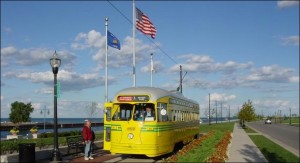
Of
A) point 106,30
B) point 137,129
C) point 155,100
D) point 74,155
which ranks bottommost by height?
point 74,155

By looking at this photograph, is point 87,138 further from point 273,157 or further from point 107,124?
point 273,157

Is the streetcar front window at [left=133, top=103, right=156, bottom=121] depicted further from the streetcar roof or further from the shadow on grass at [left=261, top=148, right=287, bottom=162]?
the shadow on grass at [left=261, top=148, right=287, bottom=162]

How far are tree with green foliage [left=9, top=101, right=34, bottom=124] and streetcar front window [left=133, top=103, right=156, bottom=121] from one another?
9977 centimetres

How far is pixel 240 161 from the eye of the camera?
17828mm

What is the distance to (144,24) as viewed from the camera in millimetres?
30953

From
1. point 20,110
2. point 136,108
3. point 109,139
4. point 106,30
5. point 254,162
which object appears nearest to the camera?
point 254,162

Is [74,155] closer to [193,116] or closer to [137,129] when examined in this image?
[137,129]

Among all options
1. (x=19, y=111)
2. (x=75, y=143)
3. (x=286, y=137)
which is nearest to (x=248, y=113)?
(x=286, y=137)

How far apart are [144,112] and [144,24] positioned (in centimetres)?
1347

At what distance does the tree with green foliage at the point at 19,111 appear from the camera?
11306 cm

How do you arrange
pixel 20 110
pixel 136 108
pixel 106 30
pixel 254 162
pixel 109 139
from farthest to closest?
pixel 20 110 → pixel 106 30 → pixel 109 139 → pixel 136 108 → pixel 254 162

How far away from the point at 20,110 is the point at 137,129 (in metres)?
A: 101

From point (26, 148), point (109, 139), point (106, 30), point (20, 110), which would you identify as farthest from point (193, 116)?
point (20, 110)

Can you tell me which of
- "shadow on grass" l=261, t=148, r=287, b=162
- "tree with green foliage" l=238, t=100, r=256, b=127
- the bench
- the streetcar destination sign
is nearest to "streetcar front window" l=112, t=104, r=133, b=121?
the streetcar destination sign
